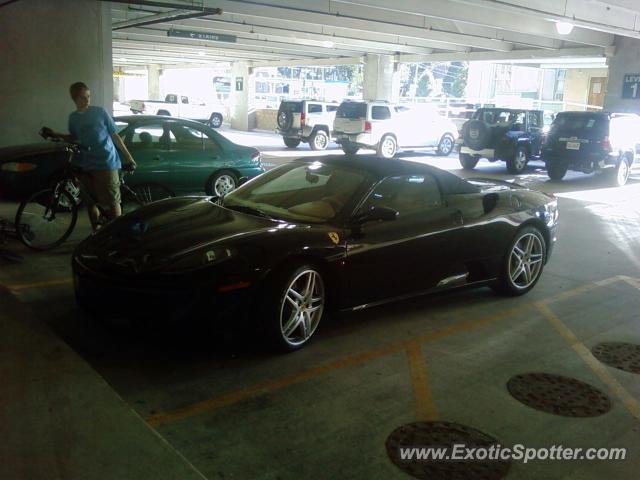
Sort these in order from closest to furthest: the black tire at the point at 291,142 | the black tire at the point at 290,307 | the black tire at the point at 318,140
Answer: the black tire at the point at 290,307, the black tire at the point at 318,140, the black tire at the point at 291,142

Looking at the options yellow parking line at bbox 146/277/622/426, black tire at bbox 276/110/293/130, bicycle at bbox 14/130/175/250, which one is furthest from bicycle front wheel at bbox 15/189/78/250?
black tire at bbox 276/110/293/130

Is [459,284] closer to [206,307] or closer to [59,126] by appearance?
[206,307]

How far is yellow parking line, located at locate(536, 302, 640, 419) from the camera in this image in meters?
4.01

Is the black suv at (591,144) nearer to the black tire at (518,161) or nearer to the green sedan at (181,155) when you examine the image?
the black tire at (518,161)

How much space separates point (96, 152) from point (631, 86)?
17.6 metres

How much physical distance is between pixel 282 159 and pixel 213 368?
1481 cm

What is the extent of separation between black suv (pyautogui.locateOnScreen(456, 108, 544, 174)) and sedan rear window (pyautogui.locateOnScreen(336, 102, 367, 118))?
3556mm

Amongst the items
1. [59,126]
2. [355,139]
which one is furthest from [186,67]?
[59,126]

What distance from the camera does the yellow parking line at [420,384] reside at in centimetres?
372

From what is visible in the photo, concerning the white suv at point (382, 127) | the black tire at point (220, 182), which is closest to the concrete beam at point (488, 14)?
the white suv at point (382, 127)

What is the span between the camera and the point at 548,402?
12.9 ft

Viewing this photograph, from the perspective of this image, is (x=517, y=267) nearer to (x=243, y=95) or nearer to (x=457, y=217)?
(x=457, y=217)

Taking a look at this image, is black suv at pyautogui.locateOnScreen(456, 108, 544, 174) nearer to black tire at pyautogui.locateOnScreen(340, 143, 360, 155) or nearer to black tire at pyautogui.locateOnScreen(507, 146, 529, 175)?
black tire at pyautogui.locateOnScreen(507, 146, 529, 175)

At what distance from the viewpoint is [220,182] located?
9.75 m
